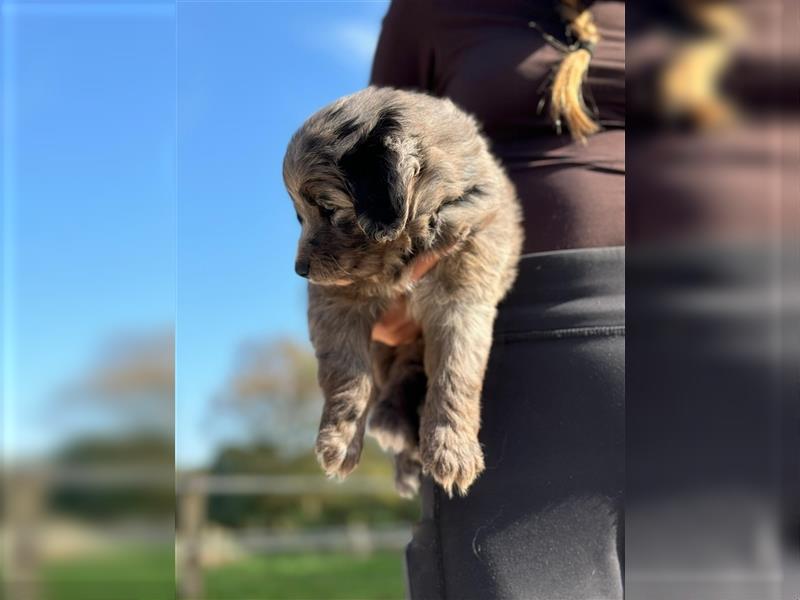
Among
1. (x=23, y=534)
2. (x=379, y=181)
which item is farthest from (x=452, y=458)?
(x=23, y=534)

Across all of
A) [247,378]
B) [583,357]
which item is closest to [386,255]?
[583,357]

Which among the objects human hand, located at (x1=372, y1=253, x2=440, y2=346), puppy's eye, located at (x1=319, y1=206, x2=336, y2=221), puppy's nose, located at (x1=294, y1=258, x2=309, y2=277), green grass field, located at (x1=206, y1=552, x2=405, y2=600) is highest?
puppy's eye, located at (x1=319, y1=206, x2=336, y2=221)

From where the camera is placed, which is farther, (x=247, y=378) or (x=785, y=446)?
(x=247, y=378)

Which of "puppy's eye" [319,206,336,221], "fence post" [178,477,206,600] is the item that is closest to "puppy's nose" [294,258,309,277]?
"puppy's eye" [319,206,336,221]

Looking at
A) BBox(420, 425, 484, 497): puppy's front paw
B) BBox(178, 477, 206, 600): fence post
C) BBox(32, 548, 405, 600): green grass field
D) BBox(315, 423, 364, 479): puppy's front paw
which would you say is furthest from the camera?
BBox(32, 548, 405, 600): green grass field

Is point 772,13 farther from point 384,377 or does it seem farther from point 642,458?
point 384,377

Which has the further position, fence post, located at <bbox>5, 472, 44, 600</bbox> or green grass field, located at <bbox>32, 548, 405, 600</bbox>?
green grass field, located at <bbox>32, 548, 405, 600</bbox>

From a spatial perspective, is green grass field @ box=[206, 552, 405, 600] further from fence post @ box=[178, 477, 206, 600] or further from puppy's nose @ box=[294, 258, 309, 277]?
puppy's nose @ box=[294, 258, 309, 277]
